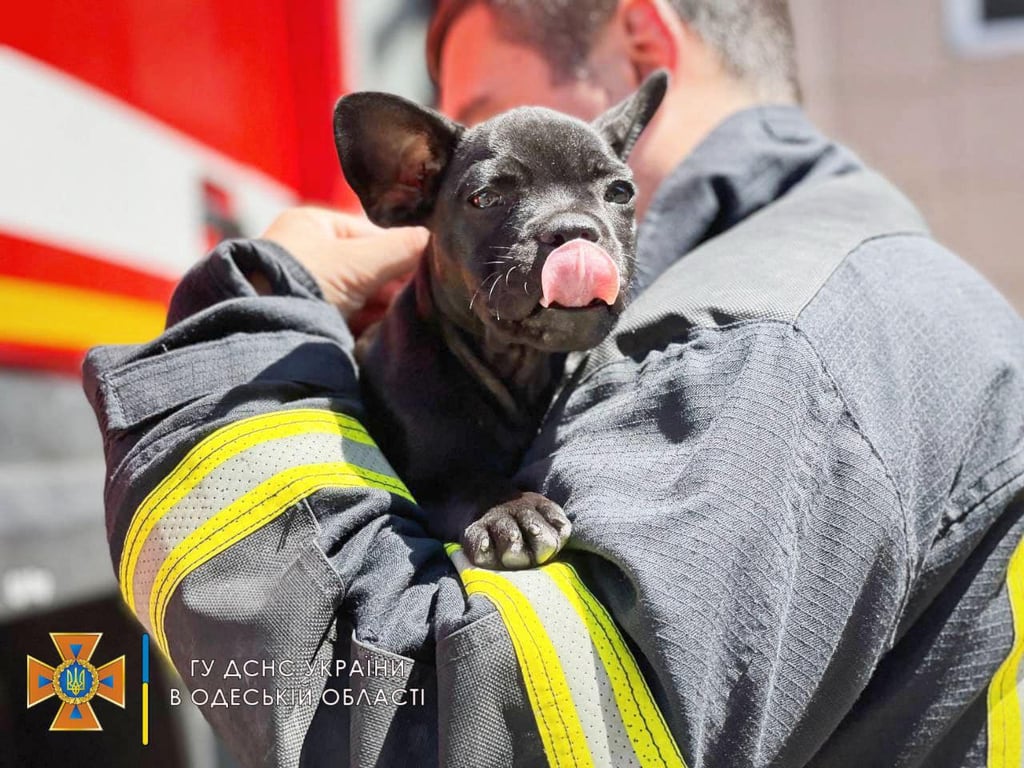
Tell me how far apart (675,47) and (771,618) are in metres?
1.36

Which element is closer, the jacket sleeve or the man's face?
the jacket sleeve

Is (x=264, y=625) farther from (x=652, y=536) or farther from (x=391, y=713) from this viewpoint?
(x=652, y=536)

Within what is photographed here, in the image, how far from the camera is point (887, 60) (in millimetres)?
7160

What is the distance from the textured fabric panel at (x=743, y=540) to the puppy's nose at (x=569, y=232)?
0.26 m

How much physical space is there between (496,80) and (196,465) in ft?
4.01

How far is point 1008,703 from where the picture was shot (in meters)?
1.46

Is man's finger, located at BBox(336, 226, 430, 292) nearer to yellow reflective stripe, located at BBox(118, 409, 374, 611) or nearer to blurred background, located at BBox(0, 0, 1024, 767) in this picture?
yellow reflective stripe, located at BBox(118, 409, 374, 611)

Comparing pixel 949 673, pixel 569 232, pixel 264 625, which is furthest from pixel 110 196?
pixel 949 673

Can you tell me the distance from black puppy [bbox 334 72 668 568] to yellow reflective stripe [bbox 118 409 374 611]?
11.1 inches

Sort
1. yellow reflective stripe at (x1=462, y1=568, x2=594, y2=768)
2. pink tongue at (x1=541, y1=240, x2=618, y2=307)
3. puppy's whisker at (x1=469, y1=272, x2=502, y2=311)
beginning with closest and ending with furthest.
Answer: yellow reflective stripe at (x1=462, y1=568, x2=594, y2=768) → pink tongue at (x1=541, y1=240, x2=618, y2=307) → puppy's whisker at (x1=469, y1=272, x2=502, y2=311)

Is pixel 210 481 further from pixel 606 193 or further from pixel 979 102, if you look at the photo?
pixel 979 102

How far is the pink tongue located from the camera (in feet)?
4.96

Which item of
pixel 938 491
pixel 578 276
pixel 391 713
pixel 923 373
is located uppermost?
pixel 578 276

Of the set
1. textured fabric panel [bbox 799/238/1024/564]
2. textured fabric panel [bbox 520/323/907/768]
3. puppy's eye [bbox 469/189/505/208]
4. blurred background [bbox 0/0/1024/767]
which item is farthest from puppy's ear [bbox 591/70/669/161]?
blurred background [bbox 0/0/1024/767]
